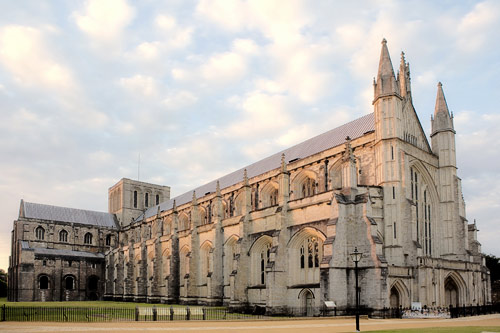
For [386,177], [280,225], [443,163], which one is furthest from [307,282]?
[443,163]

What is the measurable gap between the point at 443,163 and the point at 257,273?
1828 centimetres

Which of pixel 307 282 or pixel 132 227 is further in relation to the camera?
pixel 132 227

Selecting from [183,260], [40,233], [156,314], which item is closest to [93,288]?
[40,233]

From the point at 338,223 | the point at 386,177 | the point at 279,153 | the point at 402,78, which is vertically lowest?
the point at 338,223

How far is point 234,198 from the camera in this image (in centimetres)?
5425

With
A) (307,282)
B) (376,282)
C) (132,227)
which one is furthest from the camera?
(132,227)

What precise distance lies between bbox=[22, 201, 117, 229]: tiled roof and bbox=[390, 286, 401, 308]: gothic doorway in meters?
61.5

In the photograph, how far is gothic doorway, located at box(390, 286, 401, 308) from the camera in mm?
33844

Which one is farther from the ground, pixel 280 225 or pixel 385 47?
pixel 385 47

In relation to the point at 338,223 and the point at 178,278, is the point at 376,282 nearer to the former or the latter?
the point at 338,223

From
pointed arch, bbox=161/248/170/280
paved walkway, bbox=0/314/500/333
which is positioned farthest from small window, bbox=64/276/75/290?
paved walkway, bbox=0/314/500/333

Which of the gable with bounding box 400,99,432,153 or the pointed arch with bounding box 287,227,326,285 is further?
the gable with bounding box 400,99,432,153

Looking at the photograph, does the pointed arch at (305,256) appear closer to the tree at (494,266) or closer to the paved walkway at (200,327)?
the paved walkway at (200,327)

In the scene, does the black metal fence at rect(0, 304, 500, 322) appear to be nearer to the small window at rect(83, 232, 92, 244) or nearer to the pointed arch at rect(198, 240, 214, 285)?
the pointed arch at rect(198, 240, 214, 285)
